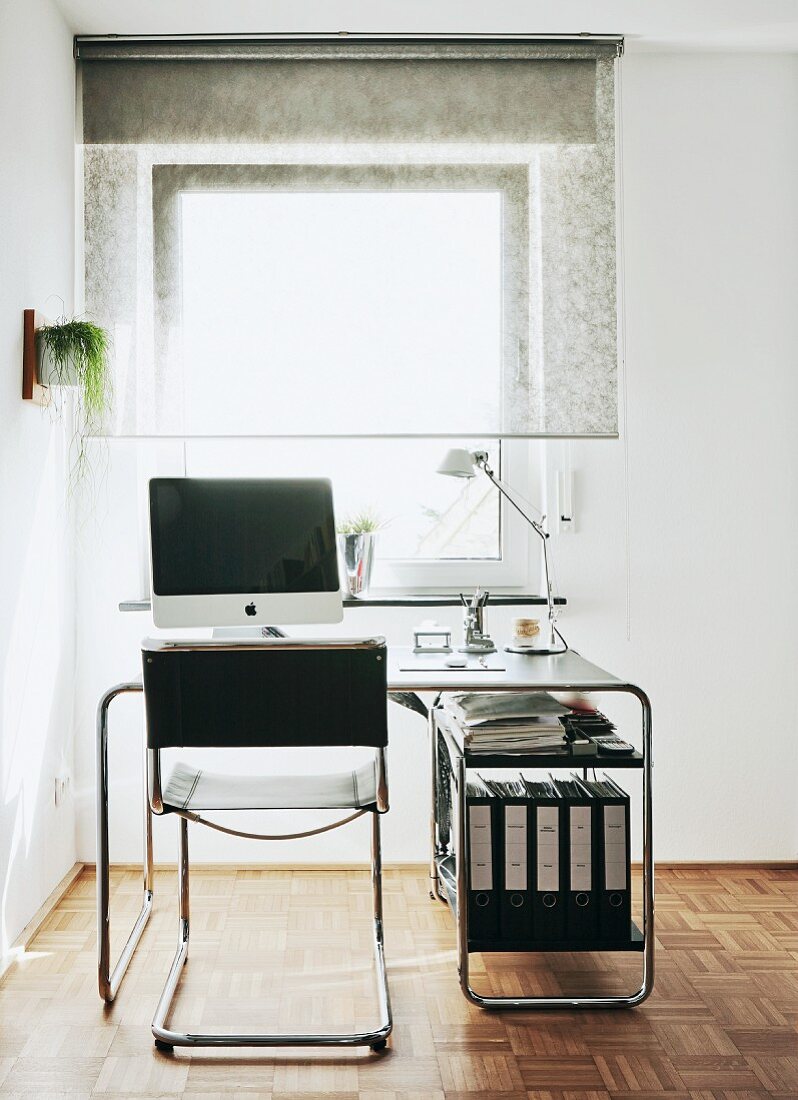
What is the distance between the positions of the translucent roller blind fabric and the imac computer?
18.9 inches

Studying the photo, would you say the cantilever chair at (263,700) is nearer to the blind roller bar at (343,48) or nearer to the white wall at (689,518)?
the white wall at (689,518)

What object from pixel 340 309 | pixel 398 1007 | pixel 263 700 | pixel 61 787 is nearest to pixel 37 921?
pixel 61 787

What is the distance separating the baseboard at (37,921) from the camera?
2.32 meters

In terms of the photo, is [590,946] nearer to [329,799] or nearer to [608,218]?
[329,799]

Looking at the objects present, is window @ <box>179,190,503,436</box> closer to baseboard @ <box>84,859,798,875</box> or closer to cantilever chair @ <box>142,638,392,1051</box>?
cantilever chair @ <box>142,638,392,1051</box>

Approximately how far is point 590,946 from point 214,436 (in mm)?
1713

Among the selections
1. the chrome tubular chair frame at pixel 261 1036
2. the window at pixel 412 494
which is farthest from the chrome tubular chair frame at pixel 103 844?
the window at pixel 412 494

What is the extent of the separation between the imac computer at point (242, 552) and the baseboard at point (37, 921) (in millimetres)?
856

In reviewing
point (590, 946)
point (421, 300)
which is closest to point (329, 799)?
point (590, 946)

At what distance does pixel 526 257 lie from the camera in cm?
290

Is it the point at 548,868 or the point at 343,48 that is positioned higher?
the point at 343,48

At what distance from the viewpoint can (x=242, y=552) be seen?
2436mm

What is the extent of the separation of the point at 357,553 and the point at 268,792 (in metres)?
0.97

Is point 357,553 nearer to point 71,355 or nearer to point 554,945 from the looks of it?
point 71,355
